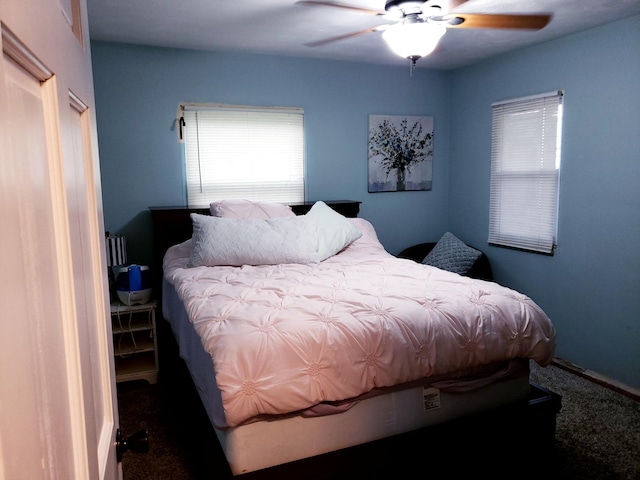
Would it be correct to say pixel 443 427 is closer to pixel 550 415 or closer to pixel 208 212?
pixel 550 415

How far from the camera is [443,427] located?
81.7 inches

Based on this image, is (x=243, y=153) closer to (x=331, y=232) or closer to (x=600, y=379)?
(x=331, y=232)

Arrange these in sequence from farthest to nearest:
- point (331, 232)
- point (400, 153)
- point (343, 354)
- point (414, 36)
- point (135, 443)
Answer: point (400, 153) < point (331, 232) < point (414, 36) < point (343, 354) < point (135, 443)

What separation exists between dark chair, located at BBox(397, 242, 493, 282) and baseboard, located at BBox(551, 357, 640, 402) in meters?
0.88

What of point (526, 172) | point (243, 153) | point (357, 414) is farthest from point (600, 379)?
point (243, 153)

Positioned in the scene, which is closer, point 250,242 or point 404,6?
point 404,6

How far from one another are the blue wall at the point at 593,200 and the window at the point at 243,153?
187 cm

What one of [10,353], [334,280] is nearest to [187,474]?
[334,280]

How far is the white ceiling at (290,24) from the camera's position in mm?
2799

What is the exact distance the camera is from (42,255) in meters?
0.45

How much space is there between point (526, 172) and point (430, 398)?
8.17 ft

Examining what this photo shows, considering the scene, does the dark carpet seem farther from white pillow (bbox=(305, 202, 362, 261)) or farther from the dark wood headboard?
white pillow (bbox=(305, 202, 362, 261))

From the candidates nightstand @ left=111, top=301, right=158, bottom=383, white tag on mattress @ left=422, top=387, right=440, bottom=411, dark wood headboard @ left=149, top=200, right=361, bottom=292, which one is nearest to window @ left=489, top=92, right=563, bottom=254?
white tag on mattress @ left=422, top=387, right=440, bottom=411

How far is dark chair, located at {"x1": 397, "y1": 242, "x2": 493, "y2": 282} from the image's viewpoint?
412cm
